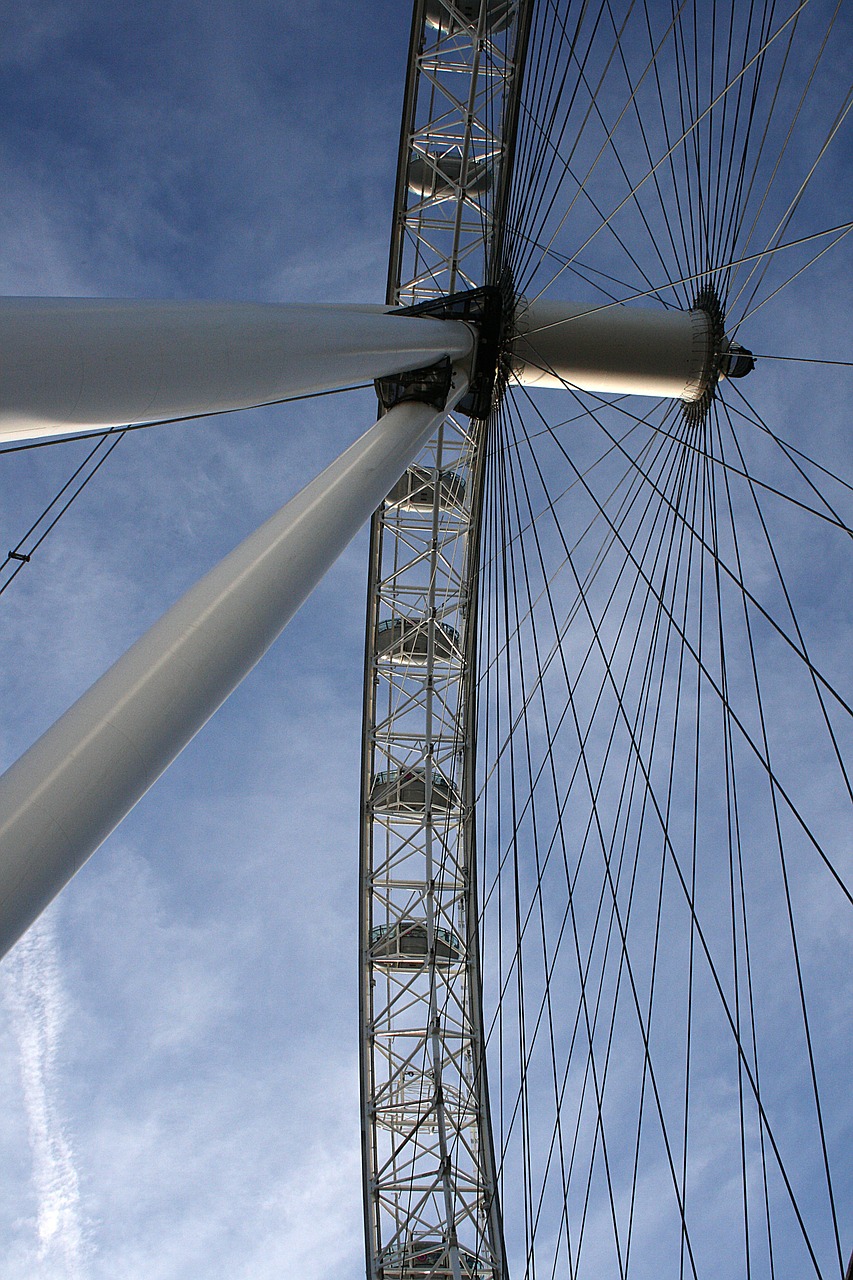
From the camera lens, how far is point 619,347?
47.0ft

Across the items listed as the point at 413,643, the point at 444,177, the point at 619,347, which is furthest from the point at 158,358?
the point at 413,643

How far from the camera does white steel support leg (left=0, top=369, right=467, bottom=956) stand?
16.1ft

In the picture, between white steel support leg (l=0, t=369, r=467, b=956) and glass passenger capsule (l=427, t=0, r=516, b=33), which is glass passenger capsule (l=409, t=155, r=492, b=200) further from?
white steel support leg (l=0, t=369, r=467, b=956)

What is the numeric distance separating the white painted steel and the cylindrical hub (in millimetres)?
5304

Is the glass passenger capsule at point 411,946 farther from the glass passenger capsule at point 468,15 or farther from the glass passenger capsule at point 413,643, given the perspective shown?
the glass passenger capsule at point 468,15

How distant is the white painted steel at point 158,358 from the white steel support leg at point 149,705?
111 centimetres

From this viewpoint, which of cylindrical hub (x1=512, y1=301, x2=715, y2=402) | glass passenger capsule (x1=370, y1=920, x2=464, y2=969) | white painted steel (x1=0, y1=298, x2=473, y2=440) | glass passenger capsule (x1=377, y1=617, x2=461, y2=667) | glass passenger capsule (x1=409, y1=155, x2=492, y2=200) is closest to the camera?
white painted steel (x1=0, y1=298, x2=473, y2=440)

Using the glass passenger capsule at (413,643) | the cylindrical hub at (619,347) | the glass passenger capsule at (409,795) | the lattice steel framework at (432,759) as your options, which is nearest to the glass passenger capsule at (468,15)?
the lattice steel framework at (432,759)

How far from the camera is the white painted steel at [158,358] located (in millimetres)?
5086

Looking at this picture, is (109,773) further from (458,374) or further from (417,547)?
(417,547)

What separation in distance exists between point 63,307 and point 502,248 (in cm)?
1291

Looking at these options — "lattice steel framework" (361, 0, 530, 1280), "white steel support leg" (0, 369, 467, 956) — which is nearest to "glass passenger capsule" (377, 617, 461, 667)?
"lattice steel framework" (361, 0, 530, 1280)

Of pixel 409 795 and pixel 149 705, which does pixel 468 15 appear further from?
pixel 149 705

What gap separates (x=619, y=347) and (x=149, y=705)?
10427mm
